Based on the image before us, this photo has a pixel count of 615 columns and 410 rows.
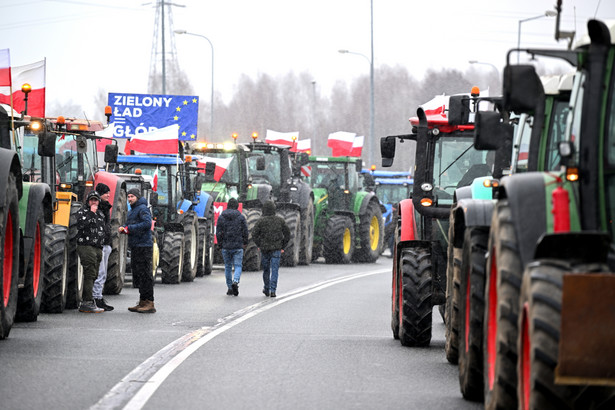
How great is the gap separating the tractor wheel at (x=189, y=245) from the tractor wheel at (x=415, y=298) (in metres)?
12.7

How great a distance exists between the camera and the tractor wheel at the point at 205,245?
91.2ft

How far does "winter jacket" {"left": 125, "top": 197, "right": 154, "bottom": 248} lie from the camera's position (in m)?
18.5

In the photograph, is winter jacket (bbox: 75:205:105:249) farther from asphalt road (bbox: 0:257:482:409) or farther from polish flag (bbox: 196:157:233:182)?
polish flag (bbox: 196:157:233:182)

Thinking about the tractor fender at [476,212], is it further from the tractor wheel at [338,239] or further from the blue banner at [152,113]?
the tractor wheel at [338,239]

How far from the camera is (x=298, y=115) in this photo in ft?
417

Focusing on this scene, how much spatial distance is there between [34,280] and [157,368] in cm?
519

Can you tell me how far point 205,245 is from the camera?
28672 millimetres

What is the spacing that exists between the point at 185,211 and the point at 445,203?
13.6 m

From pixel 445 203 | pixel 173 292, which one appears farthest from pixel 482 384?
pixel 173 292

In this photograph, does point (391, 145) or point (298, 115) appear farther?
point (298, 115)

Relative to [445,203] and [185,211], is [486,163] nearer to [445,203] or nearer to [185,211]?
[445,203]

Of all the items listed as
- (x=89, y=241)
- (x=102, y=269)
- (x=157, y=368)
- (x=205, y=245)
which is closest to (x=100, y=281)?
(x=102, y=269)

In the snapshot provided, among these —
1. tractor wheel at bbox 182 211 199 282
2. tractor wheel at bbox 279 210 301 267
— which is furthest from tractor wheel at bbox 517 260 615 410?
tractor wheel at bbox 279 210 301 267

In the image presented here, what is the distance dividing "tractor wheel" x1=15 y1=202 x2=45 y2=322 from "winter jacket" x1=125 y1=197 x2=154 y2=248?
2.18m
